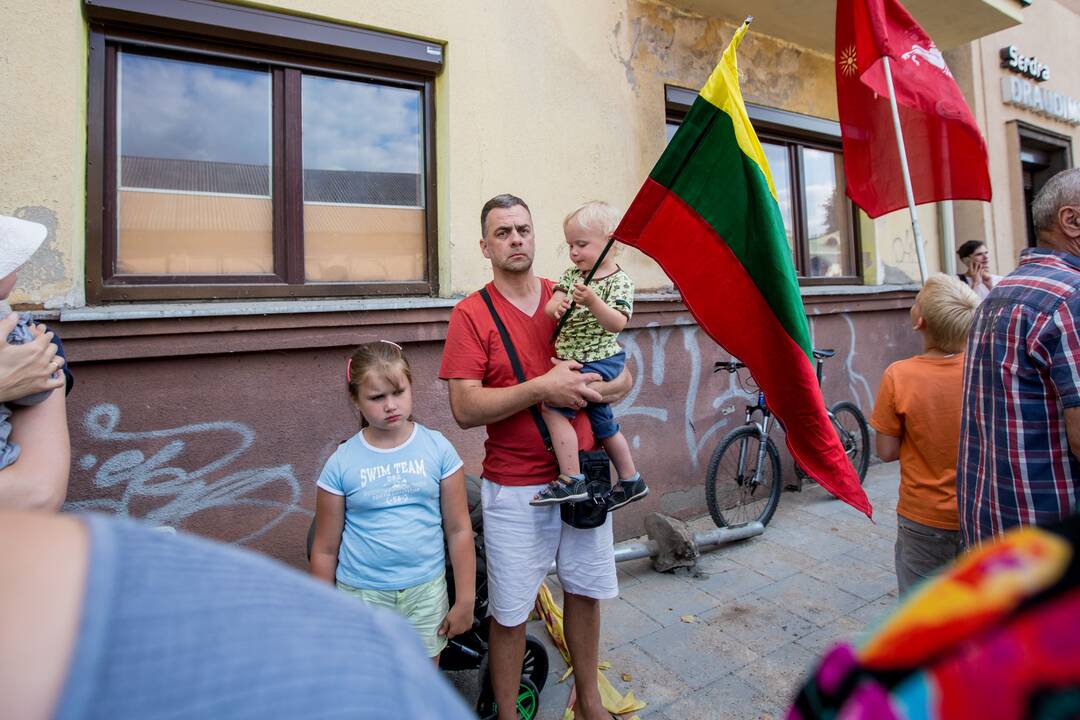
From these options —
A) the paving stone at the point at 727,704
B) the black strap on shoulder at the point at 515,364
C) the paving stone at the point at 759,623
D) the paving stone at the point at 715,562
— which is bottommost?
the paving stone at the point at 727,704

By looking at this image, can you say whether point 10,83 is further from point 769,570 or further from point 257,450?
point 769,570

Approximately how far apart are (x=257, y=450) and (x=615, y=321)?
2165mm

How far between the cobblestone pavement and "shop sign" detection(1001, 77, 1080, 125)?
236 inches

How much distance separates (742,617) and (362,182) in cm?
346

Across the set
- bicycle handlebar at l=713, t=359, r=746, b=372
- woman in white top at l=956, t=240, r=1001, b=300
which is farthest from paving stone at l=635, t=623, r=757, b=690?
woman in white top at l=956, t=240, r=1001, b=300

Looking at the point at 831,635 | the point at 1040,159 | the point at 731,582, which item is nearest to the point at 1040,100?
the point at 1040,159

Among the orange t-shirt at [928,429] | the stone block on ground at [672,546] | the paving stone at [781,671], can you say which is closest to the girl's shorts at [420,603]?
the paving stone at [781,671]

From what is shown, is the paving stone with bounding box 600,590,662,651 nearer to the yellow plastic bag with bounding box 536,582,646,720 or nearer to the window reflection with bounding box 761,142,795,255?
the yellow plastic bag with bounding box 536,582,646,720

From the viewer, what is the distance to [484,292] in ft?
7.87

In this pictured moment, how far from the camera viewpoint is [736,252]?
232 centimetres

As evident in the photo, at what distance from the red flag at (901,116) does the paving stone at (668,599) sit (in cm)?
258

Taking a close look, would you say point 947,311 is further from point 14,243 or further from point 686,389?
point 14,243

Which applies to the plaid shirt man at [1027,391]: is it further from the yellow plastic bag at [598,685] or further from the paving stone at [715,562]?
the paving stone at [715,562]

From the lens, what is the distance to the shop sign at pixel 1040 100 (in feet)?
24.5
